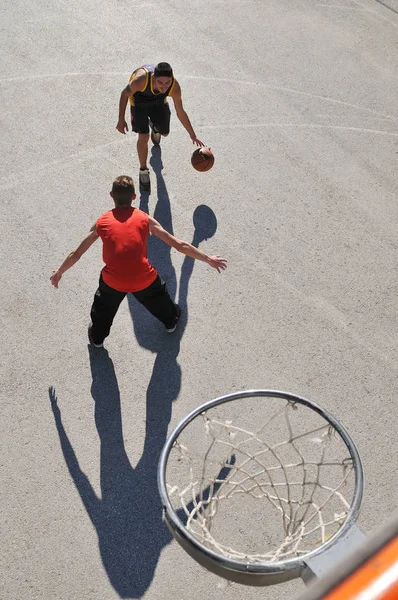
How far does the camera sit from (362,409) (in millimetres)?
6598

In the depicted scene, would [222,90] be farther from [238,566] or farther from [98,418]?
[238,566]

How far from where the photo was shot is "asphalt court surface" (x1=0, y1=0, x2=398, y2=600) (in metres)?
5.86

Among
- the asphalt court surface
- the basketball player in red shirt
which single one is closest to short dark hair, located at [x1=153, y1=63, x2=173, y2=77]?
the asphalt court surface

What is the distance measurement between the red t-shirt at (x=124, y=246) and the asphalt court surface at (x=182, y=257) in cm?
107

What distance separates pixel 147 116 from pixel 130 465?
12.4ft

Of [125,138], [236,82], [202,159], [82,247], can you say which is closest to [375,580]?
[82,247]

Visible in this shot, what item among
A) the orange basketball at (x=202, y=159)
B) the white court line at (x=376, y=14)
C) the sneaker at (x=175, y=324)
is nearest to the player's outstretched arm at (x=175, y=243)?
the sneaker at (x=175, y=324)

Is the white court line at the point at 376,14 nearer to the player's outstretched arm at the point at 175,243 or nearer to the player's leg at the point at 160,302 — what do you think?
the player's leg at the point at 160,302

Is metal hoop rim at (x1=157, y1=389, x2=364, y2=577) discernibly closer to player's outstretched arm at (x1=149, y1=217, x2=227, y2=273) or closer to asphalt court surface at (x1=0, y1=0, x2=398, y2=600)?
asphalt court surface at (x1=0, y1=0, x2=398, y2=600)

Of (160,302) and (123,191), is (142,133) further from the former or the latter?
(160,302)

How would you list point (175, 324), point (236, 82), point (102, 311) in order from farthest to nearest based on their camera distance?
point (236, 82) < point (175, 324) < point (102, 311)

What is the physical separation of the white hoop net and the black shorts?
127 inches

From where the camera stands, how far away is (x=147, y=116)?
764 centimetres

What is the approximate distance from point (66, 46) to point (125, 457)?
242 inches
